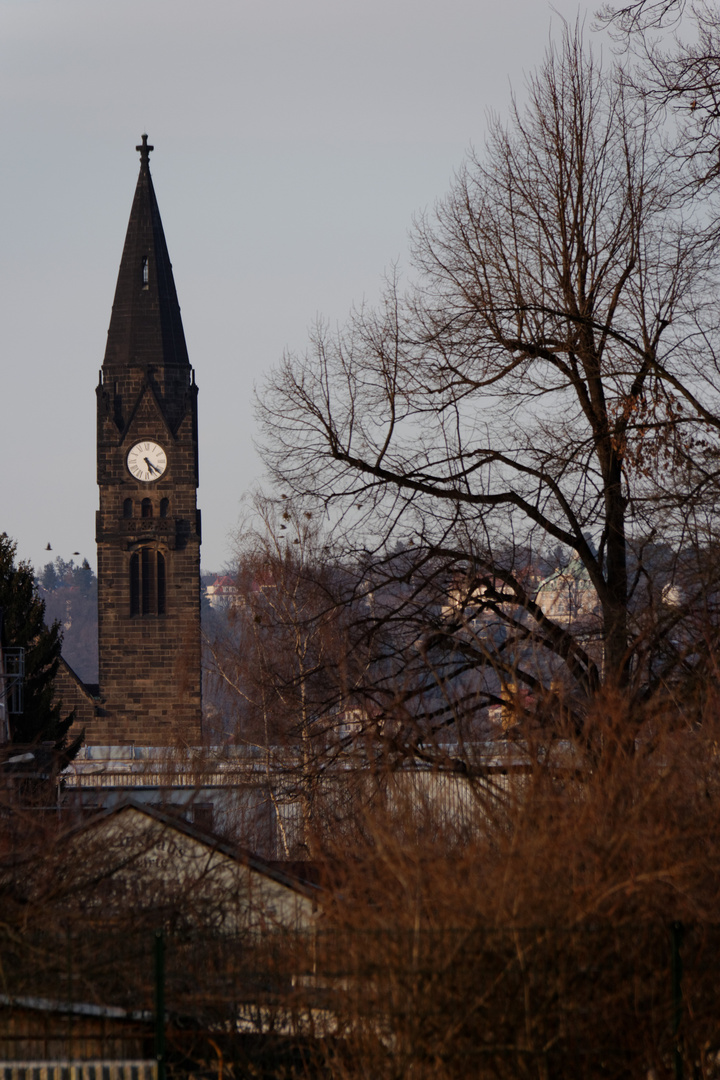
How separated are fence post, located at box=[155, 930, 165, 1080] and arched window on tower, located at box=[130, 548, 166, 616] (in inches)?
1790

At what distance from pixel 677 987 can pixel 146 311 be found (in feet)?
162

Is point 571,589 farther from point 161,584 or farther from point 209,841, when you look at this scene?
point 161,584

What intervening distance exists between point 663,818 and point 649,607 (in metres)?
5.73

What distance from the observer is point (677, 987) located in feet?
26.5

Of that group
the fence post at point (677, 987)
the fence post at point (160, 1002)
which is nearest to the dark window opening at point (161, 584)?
the fence post at point (160, 1002)

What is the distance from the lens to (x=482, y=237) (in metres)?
16.0

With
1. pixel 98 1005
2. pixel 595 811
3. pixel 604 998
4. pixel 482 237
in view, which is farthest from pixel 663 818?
pixel 482 237

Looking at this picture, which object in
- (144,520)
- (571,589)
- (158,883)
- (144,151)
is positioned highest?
(144,151)

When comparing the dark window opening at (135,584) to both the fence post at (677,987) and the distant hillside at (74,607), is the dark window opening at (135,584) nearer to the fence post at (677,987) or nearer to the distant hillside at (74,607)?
the fence post at (677,987)

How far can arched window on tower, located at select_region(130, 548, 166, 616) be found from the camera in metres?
53.6

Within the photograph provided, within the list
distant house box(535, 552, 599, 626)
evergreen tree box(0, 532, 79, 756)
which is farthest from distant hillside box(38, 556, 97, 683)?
distant house box(535, 552, 599, 626)

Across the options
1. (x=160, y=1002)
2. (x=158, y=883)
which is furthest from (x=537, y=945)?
(x=158, y=883)

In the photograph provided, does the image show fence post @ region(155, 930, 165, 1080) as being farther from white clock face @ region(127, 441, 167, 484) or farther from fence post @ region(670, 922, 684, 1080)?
white clock face @ region(127, 441, 167, 484)

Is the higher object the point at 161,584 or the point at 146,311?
the point at 146,311
